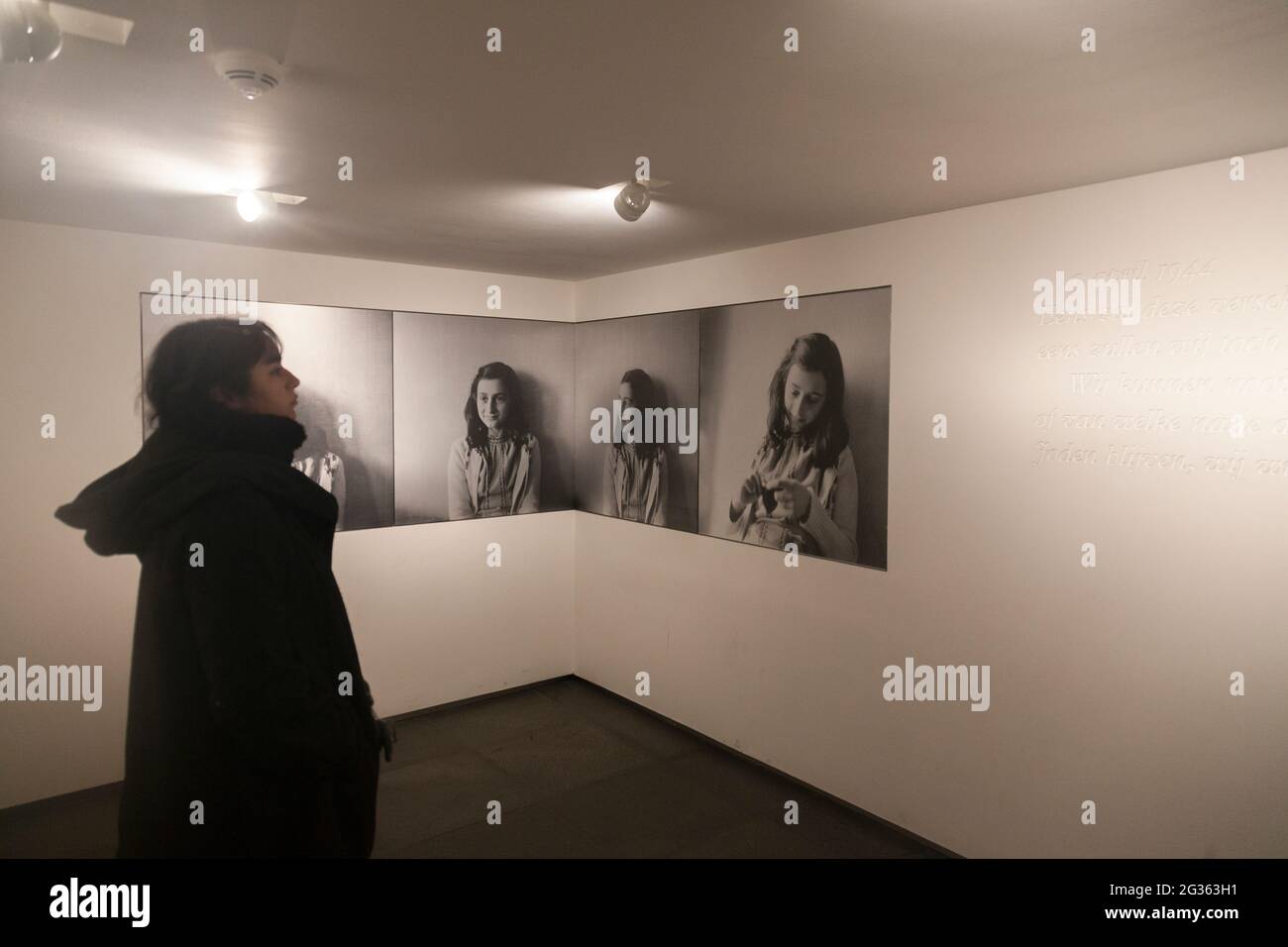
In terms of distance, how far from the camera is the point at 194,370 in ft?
4.66

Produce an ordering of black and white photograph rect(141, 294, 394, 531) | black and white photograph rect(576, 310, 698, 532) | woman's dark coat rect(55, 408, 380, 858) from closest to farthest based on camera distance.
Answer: woman's dark coat rect(55, 408, 380, 858), black and white photograph rect(141, 294, 394, 531), black and white photograph rect(576, 310, 698, 532)

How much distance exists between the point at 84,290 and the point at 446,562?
7.35 ft

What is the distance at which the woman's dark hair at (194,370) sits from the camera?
1.42 m

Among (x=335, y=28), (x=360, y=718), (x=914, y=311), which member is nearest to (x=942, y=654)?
(x=914, y=311)

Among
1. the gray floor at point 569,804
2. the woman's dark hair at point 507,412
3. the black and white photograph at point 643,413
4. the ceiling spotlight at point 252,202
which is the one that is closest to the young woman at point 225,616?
the ceiling spotlight at point 252,202

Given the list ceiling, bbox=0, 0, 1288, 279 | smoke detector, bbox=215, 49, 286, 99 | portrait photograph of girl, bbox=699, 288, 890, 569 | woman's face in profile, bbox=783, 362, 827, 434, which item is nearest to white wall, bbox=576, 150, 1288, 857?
portrait photograph of girl, bbox=699, 288, 890, 569

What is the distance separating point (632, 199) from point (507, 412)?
8.11ft

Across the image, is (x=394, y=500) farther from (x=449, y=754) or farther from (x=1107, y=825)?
(x=1107, y=825)

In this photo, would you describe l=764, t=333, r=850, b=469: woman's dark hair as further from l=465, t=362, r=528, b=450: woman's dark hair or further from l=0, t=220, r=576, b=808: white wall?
l=0, t=220, r=576, b=808: white wall

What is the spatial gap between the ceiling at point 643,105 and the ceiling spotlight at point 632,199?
0.19 feet

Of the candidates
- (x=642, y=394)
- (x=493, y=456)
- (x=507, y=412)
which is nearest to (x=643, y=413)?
(x=642, y=394)

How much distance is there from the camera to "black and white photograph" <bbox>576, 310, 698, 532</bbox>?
14.9ft

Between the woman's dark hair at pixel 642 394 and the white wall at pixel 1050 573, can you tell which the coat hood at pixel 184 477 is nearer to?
the white wall at pixel 1050 573

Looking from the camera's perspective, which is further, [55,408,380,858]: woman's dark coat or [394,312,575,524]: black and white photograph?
[394,312,575,524]: black and white photograph
